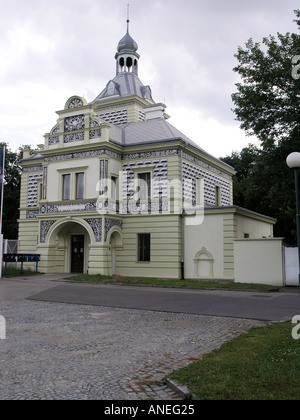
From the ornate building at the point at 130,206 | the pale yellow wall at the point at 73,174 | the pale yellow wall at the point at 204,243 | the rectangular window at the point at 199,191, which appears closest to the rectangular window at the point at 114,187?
the ornate building at the point at 130,206

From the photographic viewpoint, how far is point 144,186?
27.7m

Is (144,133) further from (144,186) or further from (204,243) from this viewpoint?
(204,243)

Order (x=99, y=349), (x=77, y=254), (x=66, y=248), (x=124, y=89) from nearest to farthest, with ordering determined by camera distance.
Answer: (x=99, y=349) → (x=77, y=254) → (x=66, y=248) → (x=124, y=89)

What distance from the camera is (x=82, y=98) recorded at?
27.9 meters

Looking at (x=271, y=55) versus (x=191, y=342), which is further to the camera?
(x=271, y=55)

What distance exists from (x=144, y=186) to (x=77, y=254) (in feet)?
22.3

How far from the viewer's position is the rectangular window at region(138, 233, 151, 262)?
27.3 metres

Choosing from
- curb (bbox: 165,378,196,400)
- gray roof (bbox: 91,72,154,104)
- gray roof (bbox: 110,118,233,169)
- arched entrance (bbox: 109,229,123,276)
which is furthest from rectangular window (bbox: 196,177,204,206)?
curb (bbox: 165,378,196,400)

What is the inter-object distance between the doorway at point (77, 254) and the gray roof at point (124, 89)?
12.1 m

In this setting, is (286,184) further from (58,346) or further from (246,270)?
(58,346)

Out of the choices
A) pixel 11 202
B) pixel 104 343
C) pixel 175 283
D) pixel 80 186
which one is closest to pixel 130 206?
pixel 80 186

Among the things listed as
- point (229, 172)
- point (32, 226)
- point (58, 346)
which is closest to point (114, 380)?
point (58, 346)

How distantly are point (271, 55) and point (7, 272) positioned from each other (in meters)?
19.9

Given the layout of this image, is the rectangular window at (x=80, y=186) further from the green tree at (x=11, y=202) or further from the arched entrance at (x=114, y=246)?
the green tree at (x=11, y=202)
